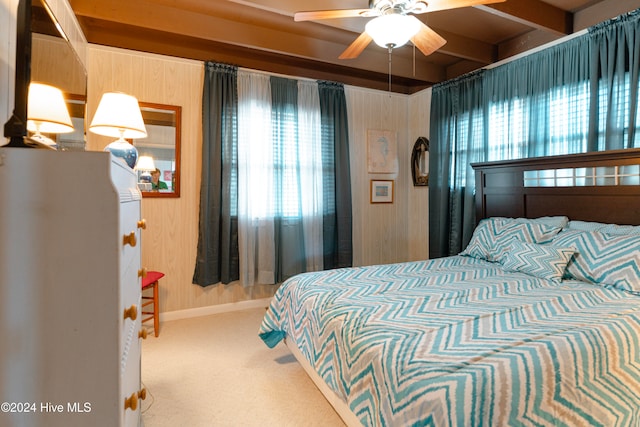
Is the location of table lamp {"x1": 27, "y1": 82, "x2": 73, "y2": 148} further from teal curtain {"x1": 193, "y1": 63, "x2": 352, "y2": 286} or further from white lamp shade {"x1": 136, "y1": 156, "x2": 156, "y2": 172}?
teal curtain {"x1": 193, "y1": 63, "x2": 352, "y2": 286}

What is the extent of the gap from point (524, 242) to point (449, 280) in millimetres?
865

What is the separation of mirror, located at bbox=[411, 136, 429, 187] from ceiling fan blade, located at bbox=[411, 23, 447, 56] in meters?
2.00

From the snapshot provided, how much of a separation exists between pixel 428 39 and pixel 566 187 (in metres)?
1.72

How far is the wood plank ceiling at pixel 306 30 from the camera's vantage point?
270 cm

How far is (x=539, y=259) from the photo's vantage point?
2.37m

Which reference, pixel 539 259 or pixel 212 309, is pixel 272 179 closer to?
pixel 212 309

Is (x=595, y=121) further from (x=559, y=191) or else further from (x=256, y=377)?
(x=256, y=377)

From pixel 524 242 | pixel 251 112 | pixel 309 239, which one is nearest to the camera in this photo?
pixel 524 242

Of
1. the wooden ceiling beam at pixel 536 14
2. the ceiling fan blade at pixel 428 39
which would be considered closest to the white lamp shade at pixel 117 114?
the ceiling fan blade at pixel 428 39

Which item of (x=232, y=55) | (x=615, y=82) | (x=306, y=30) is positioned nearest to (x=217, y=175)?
(x=232, y=55)

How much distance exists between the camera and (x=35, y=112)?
1324 mm

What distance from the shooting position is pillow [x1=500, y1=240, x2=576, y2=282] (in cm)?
228

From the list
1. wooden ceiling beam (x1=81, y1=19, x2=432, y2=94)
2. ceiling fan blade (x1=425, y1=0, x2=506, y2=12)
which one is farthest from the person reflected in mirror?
ceiling fan blade (x1=425, y1=0, x2=506, y2=12)

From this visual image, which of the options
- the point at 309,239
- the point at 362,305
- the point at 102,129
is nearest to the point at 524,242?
the point at 362,305
